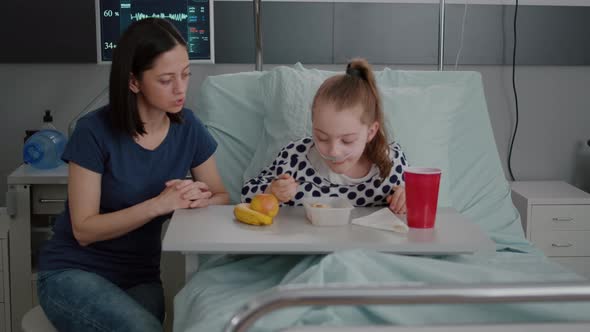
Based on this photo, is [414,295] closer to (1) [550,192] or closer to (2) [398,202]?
(2) [398,202]

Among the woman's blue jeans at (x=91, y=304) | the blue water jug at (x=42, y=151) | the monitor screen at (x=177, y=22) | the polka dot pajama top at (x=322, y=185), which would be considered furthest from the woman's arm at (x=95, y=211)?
the monitor screen at (x=177, y=22)

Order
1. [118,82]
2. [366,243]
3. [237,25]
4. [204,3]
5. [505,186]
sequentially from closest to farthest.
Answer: [366,243], [118,82], [505,186], [204,3], [237,25]

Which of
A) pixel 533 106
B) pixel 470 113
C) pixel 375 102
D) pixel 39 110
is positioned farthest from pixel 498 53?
pixel 39 110

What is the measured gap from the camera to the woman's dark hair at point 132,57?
198 centimetres

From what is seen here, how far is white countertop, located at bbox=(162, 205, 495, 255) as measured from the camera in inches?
63.3

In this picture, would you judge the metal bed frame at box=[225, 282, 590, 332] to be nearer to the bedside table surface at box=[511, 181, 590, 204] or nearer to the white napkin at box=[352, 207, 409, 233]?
the white napkin at box=[352, 207, 409, 233]

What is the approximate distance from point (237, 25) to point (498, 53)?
3.71ft

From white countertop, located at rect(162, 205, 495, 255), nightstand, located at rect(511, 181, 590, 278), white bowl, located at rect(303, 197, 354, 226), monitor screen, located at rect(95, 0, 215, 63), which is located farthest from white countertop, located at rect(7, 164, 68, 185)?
nightstand, located at rect(511, 181, 590, 278)

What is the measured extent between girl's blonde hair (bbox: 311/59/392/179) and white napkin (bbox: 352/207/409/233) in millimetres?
240

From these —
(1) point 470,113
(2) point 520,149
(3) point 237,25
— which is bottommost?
(2) point 520,149

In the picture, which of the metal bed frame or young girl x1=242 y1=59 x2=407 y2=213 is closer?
the metal bed frame

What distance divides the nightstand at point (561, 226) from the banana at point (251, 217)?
172 cm

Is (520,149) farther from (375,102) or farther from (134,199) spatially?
(134,199)

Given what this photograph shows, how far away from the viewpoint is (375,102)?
207cm
